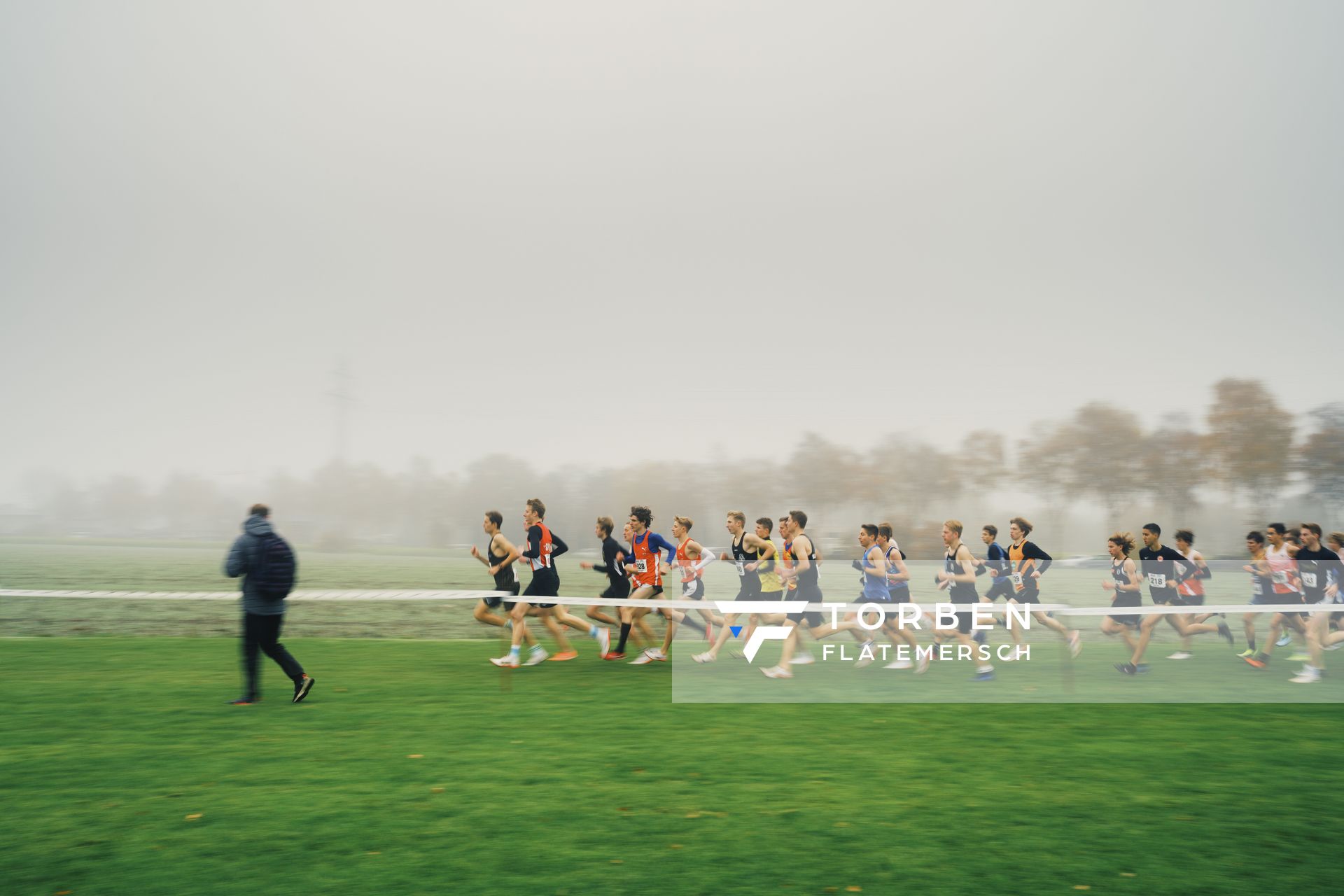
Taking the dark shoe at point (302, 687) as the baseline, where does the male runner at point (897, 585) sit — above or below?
above

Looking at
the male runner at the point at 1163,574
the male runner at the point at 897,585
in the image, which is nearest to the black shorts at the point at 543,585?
the male runner at the point at 897,585

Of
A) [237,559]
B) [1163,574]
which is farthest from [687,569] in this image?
[1163,574]

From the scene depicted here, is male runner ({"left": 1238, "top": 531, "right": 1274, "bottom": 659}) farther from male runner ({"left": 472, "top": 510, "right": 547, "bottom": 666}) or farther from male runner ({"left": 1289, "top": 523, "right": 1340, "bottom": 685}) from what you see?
male runner ({"left": 472, "top": 510, "right": 547, "bottom": 666})

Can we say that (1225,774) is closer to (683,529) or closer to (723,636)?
(723,636)

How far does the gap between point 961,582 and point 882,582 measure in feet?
3.48

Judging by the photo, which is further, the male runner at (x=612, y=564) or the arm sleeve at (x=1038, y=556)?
the male runner at (x=612, y=564)

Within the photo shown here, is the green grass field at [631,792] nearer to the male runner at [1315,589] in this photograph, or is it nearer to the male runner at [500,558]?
the male runner at [500,558]

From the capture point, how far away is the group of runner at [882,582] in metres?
13.8

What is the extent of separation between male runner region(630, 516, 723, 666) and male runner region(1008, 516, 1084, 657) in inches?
159

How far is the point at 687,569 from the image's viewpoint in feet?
49.7

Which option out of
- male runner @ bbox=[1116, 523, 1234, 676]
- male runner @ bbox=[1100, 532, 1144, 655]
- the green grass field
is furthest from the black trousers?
male runner @ bbox=[1116, 523, 1234, 676]

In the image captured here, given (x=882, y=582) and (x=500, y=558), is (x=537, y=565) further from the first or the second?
(x=882, y=582)

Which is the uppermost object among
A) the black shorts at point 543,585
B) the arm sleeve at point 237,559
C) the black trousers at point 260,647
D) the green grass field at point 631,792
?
the arm sleeve at point 237,559

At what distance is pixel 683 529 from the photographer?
51.2 ft
